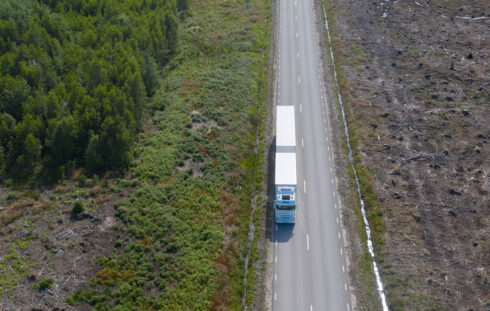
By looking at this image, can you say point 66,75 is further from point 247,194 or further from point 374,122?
point 374,122

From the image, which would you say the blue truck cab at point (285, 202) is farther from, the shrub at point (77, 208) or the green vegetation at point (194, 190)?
the shrub at point (77, 208)

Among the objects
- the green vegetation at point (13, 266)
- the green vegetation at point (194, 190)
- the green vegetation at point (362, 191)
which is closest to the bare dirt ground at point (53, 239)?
the green vegetation at point (13, 266)

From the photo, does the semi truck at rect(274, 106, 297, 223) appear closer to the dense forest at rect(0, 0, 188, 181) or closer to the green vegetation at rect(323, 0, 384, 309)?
the green vegetation at rect(323, 0, 384, 309)

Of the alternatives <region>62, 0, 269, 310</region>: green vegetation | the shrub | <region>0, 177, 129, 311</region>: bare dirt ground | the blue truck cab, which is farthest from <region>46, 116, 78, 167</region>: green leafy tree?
the blue truck cab

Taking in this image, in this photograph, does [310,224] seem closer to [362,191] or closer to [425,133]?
[362,191]

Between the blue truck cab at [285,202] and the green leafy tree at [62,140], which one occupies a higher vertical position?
the green leafy tree at [62,140]

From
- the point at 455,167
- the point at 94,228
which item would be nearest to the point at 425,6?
the point at 455,167

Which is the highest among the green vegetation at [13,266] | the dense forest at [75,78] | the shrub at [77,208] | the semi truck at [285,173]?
the dense forest at [75,78]
